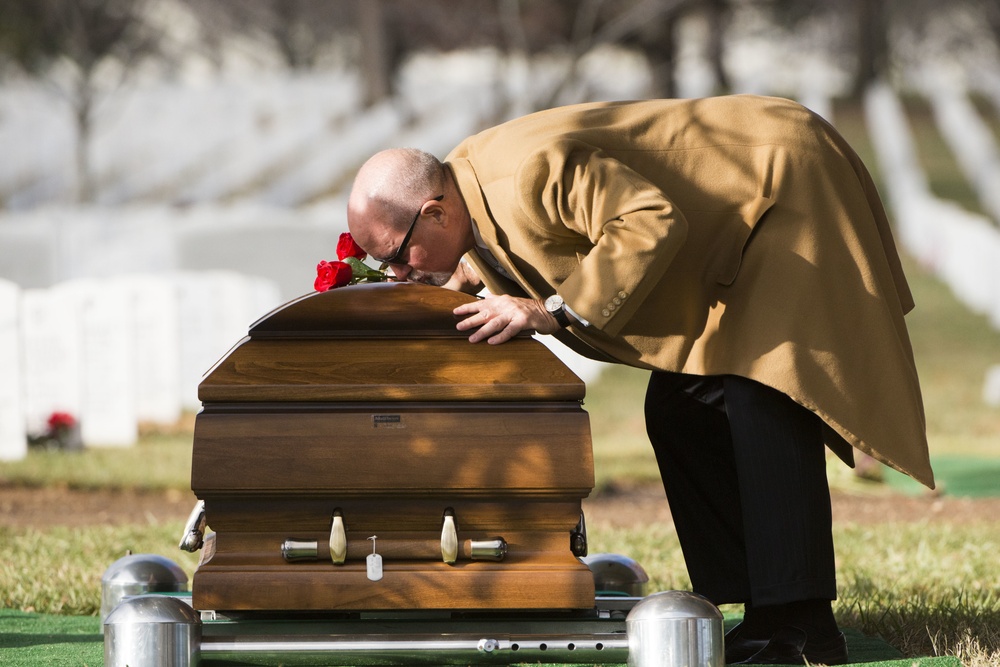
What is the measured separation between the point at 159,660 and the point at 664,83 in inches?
909

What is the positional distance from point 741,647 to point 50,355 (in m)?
6.09

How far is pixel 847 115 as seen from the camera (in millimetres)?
30000

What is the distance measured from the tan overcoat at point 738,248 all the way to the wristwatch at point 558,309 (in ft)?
0.41

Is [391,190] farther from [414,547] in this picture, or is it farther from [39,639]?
[39,639]

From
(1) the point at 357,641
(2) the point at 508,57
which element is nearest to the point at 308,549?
(1) the point at 357,641

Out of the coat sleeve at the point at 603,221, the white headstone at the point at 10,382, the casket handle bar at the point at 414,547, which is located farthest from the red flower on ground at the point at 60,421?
the coat sleeve at the point at 603,221

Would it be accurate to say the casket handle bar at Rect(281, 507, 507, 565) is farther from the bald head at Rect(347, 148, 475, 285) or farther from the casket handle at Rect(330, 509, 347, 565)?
the bald head at Rect(347, 148, 475, 285)

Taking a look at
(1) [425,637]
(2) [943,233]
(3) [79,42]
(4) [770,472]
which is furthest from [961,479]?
(3) [79,42]

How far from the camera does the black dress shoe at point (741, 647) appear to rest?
3.06m

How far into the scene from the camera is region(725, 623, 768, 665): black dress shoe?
10.0 ft

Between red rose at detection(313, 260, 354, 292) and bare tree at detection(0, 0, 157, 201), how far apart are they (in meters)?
16.2

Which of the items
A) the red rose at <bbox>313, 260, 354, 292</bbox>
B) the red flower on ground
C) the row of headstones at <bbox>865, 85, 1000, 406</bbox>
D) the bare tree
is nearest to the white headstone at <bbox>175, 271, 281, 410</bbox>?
the red flower on ground

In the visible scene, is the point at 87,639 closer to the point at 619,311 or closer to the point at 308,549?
the point at 308,549

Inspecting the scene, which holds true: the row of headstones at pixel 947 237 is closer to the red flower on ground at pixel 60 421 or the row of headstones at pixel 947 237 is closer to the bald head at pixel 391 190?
the red flower on ground at pixel 60 421
